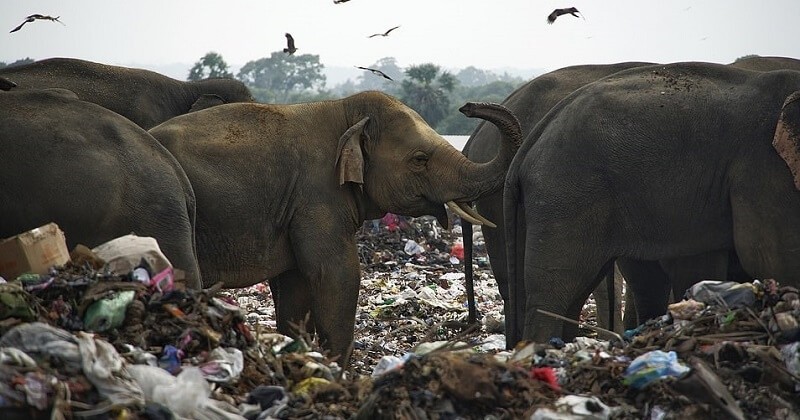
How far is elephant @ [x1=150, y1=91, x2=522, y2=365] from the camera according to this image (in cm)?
815

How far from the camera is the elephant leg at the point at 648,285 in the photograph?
9.12 meters

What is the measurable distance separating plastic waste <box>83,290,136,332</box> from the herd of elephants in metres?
1.13

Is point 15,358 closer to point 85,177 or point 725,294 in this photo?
point 85,177

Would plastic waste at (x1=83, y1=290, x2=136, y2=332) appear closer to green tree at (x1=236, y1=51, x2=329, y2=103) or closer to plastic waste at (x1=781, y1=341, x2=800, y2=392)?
plastic waste at (x1=781, y1=341, x2=800, y2=392)

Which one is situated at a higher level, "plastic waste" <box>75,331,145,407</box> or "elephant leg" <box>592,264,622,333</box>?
"plastic waste" <box>75,331,145,407</box>

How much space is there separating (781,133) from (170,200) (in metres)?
3.34

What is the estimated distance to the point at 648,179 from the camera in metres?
7.71

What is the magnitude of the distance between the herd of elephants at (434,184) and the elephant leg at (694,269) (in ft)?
0.04

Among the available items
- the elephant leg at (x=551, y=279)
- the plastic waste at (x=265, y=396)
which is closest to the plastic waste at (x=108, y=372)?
the plastic waste at (x=265, y=396)

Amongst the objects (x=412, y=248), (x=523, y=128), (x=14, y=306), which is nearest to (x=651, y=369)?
(x=14, y=306)

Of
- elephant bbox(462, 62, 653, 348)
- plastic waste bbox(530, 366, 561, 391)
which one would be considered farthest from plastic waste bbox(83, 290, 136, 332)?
elephant bbox(462, 62, 653, 348)

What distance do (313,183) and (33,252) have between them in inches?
99.2

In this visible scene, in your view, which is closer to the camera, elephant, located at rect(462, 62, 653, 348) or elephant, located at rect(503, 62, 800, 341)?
elephant, located at rect(503, 62, 800, 341)

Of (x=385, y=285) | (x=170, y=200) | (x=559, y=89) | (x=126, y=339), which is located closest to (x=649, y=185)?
(x=559, y=89)
